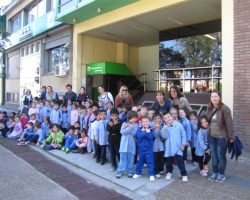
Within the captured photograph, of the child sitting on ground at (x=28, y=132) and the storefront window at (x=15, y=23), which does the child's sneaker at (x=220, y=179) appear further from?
the storefront window at (x=15, y=23)

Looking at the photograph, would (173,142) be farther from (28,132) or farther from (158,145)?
(28,132)

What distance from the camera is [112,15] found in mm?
11898

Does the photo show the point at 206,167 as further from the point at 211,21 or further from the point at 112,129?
the point at 211,21

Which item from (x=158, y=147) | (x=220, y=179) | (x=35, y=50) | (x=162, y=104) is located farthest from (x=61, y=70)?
(x=220, y=179)

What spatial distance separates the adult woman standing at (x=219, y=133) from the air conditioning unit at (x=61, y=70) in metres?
10.7

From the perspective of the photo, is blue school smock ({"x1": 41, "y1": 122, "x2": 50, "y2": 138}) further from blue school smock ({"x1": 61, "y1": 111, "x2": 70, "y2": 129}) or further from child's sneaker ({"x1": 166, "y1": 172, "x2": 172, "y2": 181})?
child's sneaker ({"x1": 166, "y1": 172, "x2": 172, "y2": 181})

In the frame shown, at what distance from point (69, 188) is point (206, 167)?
267cm

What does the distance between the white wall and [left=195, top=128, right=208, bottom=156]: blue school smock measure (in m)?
10.7

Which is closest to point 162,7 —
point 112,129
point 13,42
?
point 112,129

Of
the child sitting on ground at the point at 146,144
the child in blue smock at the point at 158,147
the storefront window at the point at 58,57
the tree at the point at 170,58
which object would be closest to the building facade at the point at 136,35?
the storefront window at the point at 58,57

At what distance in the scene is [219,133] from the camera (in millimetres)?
5387

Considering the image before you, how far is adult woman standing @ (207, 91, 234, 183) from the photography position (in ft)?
17.4

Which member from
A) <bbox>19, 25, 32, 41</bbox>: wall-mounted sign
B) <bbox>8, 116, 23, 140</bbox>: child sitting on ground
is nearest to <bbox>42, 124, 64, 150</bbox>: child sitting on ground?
<bbox>8, 116, 23, 140</bbox>: child sitting on ground

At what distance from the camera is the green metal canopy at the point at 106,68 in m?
14.0
